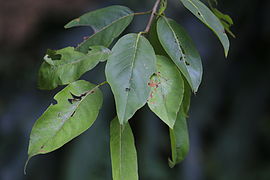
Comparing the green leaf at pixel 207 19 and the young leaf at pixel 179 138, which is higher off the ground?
the green leaf at pixel 207 19

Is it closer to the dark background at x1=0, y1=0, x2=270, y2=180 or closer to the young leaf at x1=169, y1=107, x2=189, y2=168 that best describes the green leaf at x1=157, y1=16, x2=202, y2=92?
the young leaf at x1=169, y1=107, x2=189, y2=168

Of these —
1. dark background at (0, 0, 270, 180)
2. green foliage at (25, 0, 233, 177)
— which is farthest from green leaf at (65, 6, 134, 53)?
dark background at (0, 0, 270, 180)

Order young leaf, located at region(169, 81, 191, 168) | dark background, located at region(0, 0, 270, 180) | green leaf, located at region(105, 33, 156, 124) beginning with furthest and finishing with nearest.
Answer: dark background, located at region(0, 0, 270, 180) → young leaf, located at region(169, 81, 191, 168) → green leaf, located at region(105, 33, 156, 124)

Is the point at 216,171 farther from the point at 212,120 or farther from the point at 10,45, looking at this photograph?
the point at 10,45

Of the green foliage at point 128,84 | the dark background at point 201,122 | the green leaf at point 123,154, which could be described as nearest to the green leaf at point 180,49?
the green foliage at point 128,84

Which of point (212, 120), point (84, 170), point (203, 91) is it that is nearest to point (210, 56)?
point (203, 91)

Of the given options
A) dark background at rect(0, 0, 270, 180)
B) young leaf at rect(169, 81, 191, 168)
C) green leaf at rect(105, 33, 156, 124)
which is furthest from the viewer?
dark background at rect(0, 0, 270, 180)

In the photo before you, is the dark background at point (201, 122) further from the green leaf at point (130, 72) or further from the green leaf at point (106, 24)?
the green leaf at point (130, 72)
